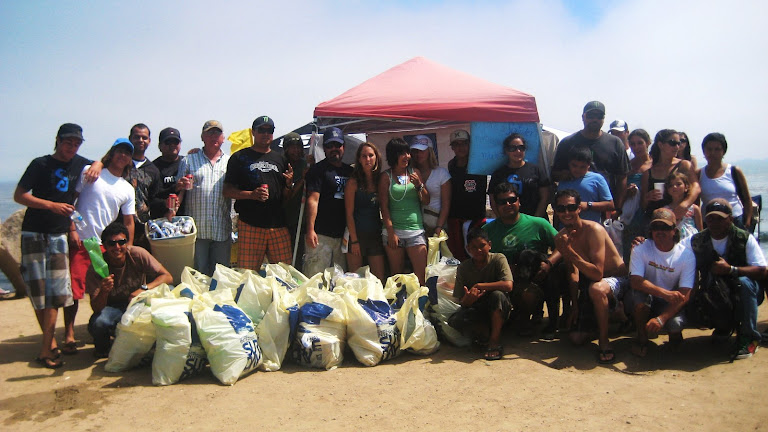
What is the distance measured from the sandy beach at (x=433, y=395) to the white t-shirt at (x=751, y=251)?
0.69 m

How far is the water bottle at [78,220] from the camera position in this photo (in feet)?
15.2

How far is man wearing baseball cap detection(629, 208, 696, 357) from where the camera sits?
4285 millimetres

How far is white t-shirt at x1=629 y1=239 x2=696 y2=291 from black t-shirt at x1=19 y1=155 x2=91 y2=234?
446 cm

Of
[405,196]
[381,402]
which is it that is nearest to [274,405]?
[381,402]

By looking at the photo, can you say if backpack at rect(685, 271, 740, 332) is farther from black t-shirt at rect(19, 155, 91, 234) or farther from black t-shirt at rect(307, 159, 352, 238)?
black t-shirt at rect(19, 155, 91, 234)

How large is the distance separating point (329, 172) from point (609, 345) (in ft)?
9.22

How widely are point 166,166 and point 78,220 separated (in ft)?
4.11

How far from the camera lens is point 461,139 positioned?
5.68 m

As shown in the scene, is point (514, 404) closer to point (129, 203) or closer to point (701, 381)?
point (701, 381)

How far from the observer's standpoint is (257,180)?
5.36 m

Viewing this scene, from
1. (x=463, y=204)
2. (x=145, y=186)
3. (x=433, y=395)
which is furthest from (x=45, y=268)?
(x=463, y=204)

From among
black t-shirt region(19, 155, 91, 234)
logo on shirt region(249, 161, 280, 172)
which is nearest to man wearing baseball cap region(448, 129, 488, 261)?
logo on shirt region(249, 161, 280, 172)

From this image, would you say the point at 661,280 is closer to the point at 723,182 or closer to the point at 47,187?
the point at 723,182

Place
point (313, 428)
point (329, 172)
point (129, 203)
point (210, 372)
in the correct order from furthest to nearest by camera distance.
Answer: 1. point (329, 172)
2. point (129, 203)
3. point (210, 372)
4. point (313, 428)
